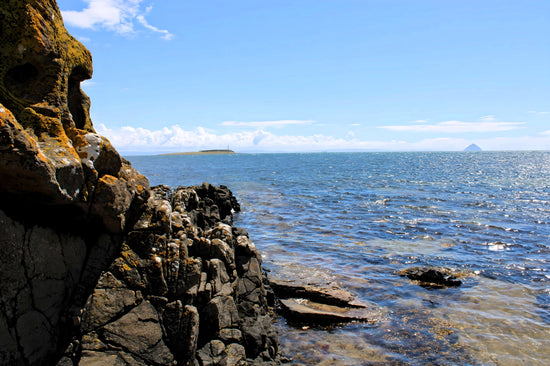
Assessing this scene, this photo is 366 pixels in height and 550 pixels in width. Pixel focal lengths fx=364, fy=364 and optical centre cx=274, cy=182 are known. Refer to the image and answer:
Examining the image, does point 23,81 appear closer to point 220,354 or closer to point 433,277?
point 220,354

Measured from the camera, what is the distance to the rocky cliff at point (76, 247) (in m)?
7.74

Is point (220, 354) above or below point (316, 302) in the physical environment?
above

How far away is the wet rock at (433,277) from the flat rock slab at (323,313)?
508 centimetres

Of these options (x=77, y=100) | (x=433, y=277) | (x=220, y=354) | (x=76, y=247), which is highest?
(x=77, y=100)

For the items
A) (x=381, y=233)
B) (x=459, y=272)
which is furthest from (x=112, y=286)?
(x=381, y=233)

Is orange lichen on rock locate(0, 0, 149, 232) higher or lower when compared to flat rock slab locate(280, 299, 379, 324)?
higher

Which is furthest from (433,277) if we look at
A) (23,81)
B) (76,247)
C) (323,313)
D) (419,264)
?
(23,81)

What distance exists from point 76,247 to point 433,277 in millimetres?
16942

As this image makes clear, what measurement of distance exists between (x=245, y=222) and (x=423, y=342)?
902 inches

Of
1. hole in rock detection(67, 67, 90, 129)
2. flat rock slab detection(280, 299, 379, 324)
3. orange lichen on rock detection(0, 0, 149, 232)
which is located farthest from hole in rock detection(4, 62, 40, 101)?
flat rock slab detection(280, 299, 379, 324)

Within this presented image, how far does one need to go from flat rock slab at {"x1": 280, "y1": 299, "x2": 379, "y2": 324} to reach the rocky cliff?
3428 mm

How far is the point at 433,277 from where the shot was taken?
19.1m

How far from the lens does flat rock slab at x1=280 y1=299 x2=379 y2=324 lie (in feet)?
48.1

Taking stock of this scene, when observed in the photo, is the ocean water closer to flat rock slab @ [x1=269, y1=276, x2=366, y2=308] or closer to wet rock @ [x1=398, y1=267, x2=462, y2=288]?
wet rock @ [x1=398, y1=267, x2=462, y2=288]
